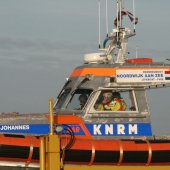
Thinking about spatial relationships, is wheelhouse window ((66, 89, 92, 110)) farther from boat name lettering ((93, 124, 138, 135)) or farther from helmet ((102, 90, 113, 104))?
boat name lettering ((93, 124, 138, 135))

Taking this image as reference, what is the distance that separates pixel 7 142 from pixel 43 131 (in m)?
1.00

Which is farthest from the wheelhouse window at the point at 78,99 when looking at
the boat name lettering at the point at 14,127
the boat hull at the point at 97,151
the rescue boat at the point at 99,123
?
the boat name lettering at the point at 14,127

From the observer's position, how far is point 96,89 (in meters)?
12.0

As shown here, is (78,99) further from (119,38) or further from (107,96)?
(119,38)

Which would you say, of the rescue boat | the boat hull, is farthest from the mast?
the boat hull

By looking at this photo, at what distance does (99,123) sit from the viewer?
11.8 metres

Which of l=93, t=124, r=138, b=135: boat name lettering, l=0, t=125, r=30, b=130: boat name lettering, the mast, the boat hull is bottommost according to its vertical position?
the boat hull

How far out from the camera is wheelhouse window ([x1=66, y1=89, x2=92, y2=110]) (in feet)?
39.8

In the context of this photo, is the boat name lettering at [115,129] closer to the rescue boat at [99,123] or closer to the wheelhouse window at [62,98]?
the rescue boat at [99,123]

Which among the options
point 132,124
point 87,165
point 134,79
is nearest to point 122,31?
point 134,79

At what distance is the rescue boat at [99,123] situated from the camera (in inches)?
443

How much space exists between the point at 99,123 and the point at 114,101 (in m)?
0.58

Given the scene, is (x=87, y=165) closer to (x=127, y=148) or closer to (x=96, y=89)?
(x=127, y=148)

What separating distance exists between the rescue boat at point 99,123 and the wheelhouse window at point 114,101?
0.02 meters
